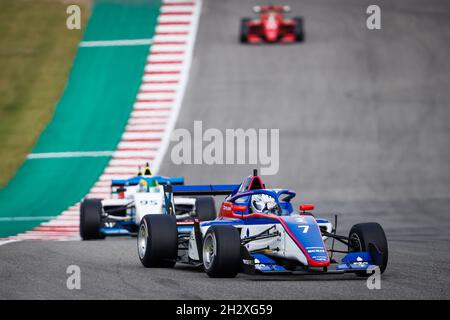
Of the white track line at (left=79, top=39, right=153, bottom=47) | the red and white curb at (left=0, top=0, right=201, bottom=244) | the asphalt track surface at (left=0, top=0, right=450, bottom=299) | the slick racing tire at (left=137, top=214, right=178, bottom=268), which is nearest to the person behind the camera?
the asphalt track surface at (left=0, top=0, right=450, bottom=299)

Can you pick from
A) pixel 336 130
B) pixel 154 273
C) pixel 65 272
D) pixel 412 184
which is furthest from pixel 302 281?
pixel 336 130

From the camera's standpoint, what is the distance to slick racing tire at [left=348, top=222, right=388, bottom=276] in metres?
12.7

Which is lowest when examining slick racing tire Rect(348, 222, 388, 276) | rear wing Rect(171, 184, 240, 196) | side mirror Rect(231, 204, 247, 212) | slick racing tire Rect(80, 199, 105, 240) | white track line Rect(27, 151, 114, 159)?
slick racing tire Rect(80, 199, 105, 240)

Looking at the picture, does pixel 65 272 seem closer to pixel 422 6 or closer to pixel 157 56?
pixel 157 56

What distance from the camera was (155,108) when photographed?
102 feet

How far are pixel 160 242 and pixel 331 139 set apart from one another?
1492cm

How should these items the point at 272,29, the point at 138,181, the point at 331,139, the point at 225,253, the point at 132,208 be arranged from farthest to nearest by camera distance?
the point at 272,29 < the point at 331,139 < the point at 138,181 < the point at 132,208 < the point at 225,253

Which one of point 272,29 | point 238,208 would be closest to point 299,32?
point 272,29

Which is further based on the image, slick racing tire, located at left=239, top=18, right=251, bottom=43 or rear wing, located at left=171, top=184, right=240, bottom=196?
slick racing tire, located at left=239, top=18, right=251, bottom=43

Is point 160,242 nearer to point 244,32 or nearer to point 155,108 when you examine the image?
point 155,108

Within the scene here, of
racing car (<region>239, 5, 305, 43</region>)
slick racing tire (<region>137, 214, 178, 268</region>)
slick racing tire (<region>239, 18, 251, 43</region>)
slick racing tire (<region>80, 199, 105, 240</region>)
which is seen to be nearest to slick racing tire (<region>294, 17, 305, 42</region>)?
racing car (<region>239, 5, 305, 43</region>)

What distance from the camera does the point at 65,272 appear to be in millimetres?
13070

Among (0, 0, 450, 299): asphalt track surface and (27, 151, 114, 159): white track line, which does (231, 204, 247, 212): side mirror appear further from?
(27, 151, 114, 159): white track line

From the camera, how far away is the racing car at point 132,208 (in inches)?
787
